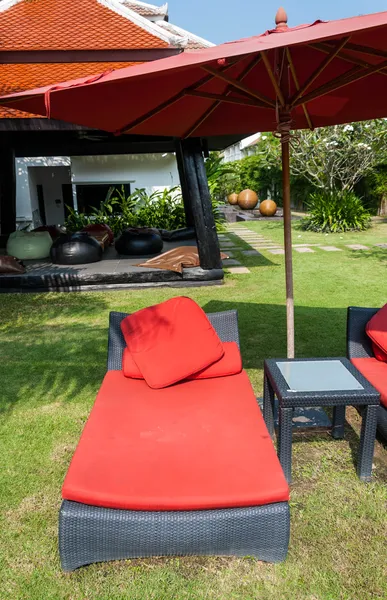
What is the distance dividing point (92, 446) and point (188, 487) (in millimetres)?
664

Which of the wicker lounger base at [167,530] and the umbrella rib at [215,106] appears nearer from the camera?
the wicker lounger base at [167,530]

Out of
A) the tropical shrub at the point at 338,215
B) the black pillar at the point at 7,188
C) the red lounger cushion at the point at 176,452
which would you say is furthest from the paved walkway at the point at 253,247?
the red lounger cushion at the point at 176,452

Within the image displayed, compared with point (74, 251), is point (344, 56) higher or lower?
higher

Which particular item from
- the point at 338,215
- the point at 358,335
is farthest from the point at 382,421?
the point at 338,215

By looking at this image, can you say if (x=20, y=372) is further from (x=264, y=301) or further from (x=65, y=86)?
(x=264, y=301)

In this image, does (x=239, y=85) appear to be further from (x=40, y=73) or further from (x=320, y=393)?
(x=40, y=73)

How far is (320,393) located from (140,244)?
809 centimetres

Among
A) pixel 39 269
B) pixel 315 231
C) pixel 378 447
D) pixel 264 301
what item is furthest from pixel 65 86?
pixel 315 231

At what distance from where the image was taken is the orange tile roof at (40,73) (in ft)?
32.0

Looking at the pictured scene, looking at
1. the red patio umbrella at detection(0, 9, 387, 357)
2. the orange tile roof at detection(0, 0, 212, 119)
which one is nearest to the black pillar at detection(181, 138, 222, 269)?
the red patio umbrella at detection(0, 9, 387, 357)

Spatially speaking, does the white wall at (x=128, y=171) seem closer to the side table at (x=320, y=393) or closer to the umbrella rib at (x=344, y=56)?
the umbrella rib at (x=344, y=56)

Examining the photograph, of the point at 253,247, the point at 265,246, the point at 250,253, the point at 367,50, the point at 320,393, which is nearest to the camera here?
the point at 320,393

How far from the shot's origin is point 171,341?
3547mm

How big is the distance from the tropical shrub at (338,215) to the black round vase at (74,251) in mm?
9142
